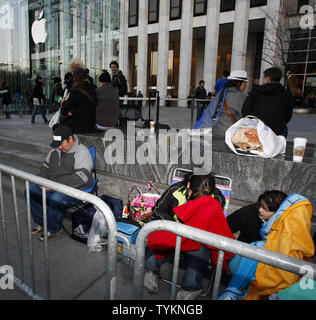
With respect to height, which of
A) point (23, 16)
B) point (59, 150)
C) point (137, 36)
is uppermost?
point (137, 36)

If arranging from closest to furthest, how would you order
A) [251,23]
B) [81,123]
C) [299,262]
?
[299,262]
[81,123]
[251,23]

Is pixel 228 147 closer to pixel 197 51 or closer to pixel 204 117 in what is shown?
pixel 204 117

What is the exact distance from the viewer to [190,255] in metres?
2.41

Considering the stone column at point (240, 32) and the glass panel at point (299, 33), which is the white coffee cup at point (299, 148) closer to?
the stone column at point (240, 32)

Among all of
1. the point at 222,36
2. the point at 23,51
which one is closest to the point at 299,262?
the point at 23,51

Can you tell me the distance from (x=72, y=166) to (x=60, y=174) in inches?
7.6

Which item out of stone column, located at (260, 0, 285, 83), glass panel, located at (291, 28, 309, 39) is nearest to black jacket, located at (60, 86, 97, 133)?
stone column, located at (260, 0, 285, 83)

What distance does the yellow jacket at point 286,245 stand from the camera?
6.81 ft

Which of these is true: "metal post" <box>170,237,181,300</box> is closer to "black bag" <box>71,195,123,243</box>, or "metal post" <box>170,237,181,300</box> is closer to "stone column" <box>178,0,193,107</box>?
"black bag" <box>71,195,123,243</box>

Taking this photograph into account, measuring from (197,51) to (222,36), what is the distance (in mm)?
2963

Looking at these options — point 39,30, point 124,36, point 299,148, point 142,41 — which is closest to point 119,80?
point 299,148

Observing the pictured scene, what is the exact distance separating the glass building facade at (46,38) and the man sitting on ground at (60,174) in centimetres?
1361

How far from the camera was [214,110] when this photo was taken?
12.6 ft

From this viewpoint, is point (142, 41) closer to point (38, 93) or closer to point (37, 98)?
point (38, 93)
